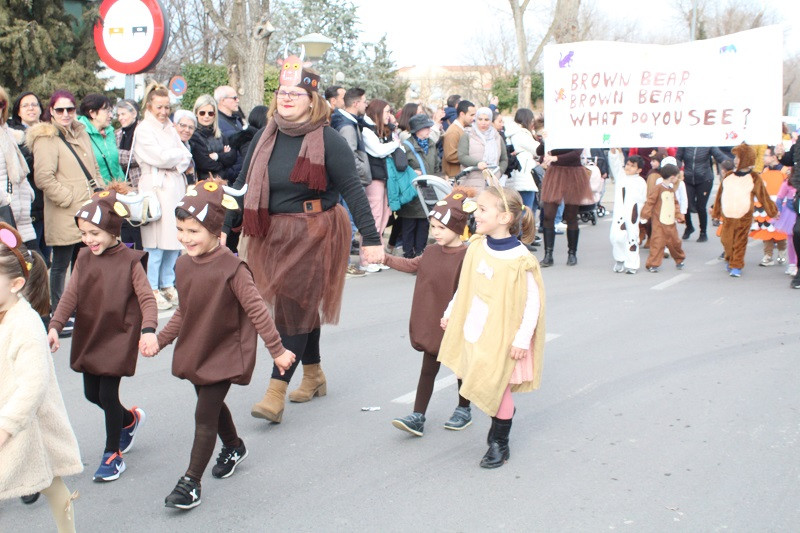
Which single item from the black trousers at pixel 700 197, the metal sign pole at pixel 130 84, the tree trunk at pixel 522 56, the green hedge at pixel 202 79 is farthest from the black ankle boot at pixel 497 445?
the tree trunk at pixel 522 56

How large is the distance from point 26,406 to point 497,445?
251cm

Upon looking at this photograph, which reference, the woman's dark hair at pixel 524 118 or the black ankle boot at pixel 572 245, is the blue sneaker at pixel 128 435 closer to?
the black ankle boot at pixel 572 245

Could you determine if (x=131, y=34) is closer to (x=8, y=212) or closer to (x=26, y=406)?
(x=8, y=212)

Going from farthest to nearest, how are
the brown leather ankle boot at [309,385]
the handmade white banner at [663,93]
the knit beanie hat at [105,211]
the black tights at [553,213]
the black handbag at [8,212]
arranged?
1. the black tights at [553,213]
2. the handmade white banner at [663,93]
3. the black handbag at [8,212]
4. the brown leather ankle boot at [309,385]
5. the knit beanie hat at [105,211]

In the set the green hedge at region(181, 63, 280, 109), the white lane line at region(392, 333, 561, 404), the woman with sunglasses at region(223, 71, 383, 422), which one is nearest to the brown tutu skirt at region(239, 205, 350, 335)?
the woman with sunglasses at region(223, 71, 383, 422)

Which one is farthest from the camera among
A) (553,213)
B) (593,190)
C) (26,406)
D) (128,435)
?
(593,190)

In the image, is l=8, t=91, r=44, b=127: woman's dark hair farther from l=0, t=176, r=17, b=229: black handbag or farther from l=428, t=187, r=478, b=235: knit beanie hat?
l=428, t=187, r=478, b=235: knit beanie hat

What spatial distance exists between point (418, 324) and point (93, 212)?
1.91m

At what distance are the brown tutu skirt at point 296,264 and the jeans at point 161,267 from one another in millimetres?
3607

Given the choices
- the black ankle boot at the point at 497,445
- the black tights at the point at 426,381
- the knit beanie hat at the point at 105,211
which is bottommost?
the black ankle boot at the point at 497,445

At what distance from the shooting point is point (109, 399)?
15.0ft

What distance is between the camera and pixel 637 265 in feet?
37.0

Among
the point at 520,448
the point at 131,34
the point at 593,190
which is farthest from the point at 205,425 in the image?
the point at 593,190

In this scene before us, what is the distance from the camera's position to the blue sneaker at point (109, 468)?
4.59m
